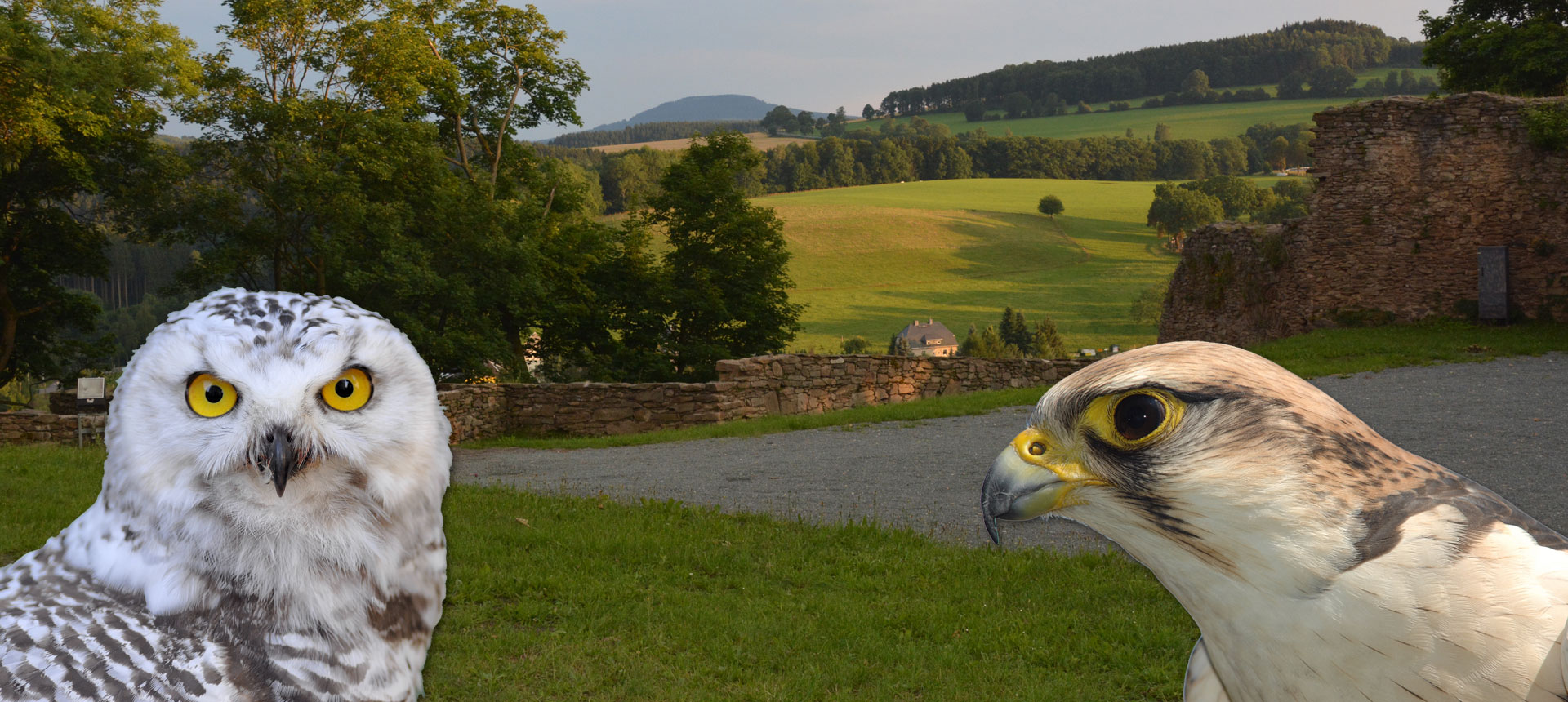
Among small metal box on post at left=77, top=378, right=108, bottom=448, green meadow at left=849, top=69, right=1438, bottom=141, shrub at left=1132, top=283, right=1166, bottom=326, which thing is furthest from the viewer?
green meadow at left=849, top=69, right=1438, bottom=141

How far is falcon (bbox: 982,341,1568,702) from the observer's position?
4.43ft

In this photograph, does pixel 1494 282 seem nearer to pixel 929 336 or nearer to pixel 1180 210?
pixel 929 336

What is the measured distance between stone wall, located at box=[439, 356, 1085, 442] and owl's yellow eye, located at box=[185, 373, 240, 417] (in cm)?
1554

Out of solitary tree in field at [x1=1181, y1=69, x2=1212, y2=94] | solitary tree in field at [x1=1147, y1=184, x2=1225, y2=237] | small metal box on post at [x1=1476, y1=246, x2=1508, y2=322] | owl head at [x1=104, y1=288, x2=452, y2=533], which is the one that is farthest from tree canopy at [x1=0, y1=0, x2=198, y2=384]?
solitary tree in field at [x1=1181, y1=69, x2=1212, y2=94]

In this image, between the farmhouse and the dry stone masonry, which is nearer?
the dry stone masonry

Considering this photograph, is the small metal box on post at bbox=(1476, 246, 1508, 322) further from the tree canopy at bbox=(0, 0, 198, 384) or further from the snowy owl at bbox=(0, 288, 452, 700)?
the tree canopy at bbox=(0, 0, 198, 384)

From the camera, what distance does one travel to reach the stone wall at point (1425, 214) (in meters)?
18.8

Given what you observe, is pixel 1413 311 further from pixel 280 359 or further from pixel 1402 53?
pixel 1402 53

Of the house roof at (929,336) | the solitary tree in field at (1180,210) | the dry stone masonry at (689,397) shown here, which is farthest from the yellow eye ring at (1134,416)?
the solitary tree in field at (1180,210)

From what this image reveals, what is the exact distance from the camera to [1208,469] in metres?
1.49

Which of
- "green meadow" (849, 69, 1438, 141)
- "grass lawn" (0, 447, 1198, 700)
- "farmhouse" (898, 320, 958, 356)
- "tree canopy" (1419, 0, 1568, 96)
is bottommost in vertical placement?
"farmhouse" (898, 320, 958, 356)

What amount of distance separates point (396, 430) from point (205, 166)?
83.7 feet

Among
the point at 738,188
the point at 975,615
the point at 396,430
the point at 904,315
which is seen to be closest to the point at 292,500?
the point at 396,430

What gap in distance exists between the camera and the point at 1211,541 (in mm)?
1519
